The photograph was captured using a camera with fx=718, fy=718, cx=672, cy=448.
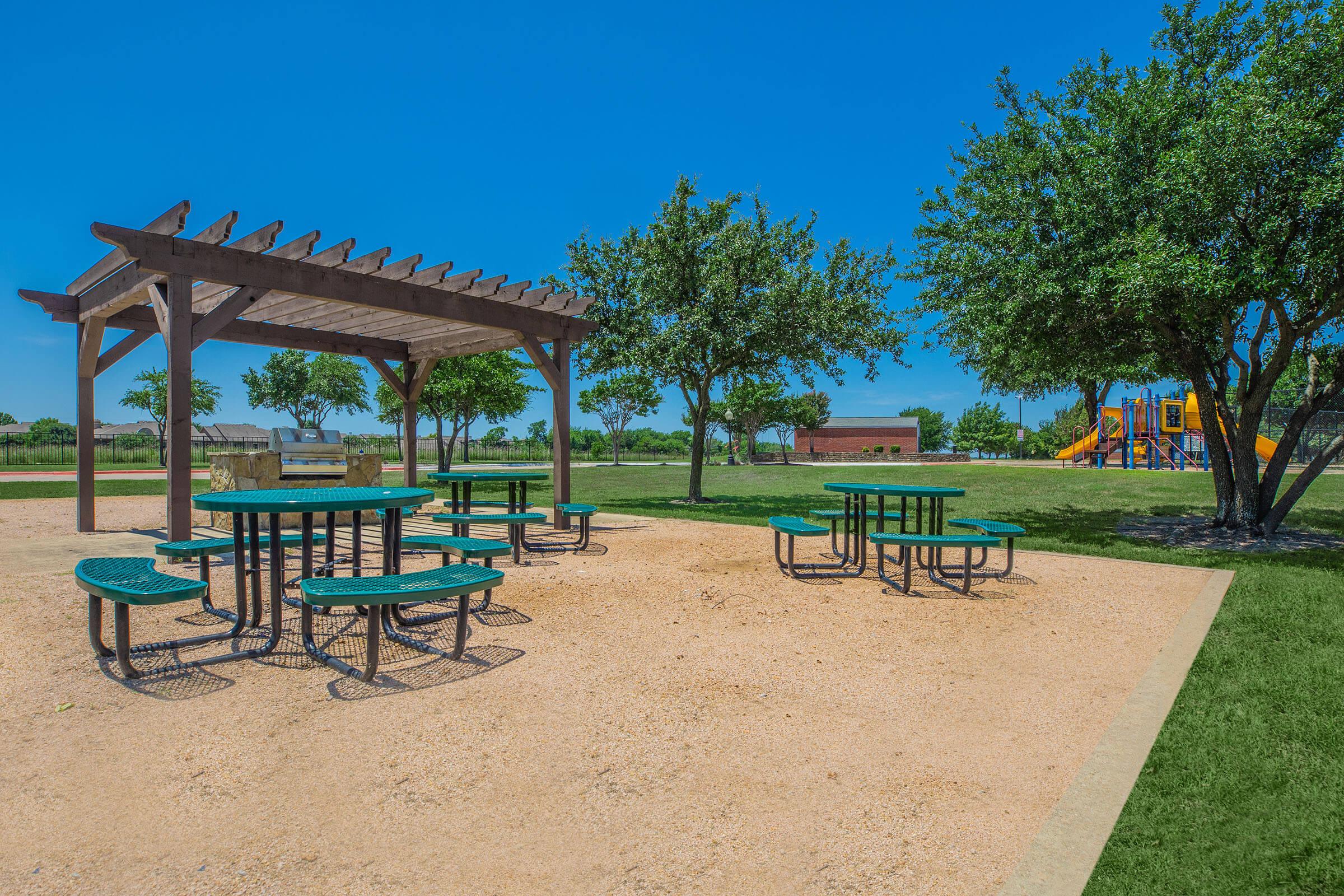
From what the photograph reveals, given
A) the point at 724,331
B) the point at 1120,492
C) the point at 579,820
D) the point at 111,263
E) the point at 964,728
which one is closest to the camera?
the point at 579,820

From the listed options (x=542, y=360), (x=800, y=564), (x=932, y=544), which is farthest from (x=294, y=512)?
(x=542, y=360)

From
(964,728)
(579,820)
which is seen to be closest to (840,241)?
(964,728)

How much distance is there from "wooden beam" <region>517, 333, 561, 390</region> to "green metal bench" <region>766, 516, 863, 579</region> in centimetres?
444

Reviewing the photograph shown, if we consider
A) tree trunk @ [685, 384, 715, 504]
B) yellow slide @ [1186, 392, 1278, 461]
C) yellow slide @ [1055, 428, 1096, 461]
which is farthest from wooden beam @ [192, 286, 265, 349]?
yellow slide @ [1055, 428, 1096, 461]

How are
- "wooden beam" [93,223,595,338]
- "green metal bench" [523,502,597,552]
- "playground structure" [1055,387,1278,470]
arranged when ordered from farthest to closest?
"playground structure" [1055,387,1278,470] → "green metal bench" [523,502,597,552] → "wooden beam" [93,223,595,338]

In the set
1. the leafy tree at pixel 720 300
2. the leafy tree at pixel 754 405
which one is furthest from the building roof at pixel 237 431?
the leafy tree at pixel 720 300

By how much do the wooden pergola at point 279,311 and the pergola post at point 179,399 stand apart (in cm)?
1

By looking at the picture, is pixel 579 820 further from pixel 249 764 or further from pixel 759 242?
pixel 759 242

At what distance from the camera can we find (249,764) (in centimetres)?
304

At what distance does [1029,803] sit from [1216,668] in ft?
8.25

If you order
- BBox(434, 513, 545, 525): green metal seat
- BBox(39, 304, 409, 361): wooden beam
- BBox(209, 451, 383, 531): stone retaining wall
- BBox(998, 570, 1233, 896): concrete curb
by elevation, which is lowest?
BBox(998, 570, 1233, 896): concrete curb

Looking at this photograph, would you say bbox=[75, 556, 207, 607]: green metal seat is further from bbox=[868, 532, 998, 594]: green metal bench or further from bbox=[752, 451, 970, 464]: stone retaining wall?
bbox=[752, 451, 970, 464]: stone retaining wall

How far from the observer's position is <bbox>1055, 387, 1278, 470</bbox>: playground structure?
84.8 ft

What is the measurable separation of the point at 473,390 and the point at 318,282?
49.5 feet
